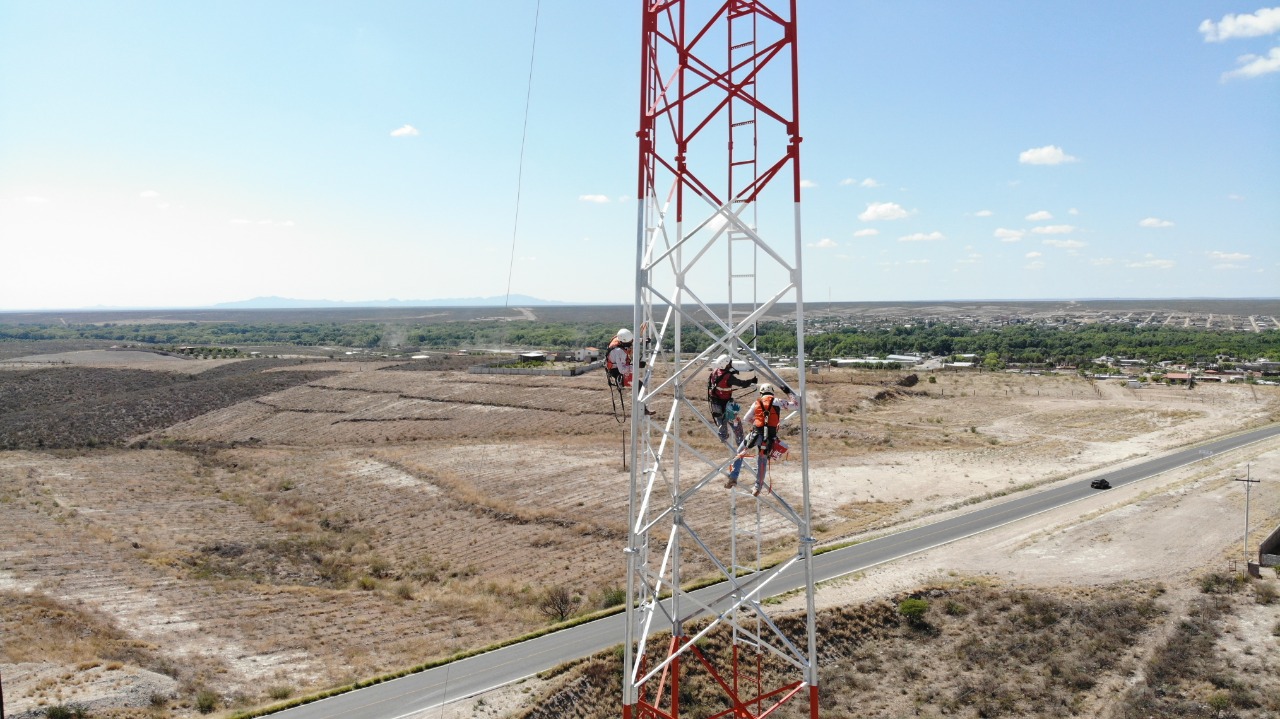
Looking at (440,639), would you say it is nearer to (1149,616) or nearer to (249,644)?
(249,644)

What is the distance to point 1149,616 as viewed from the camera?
21.9 meters

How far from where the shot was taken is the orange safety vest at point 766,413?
11.3 m

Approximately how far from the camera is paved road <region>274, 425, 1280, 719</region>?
1798 cm

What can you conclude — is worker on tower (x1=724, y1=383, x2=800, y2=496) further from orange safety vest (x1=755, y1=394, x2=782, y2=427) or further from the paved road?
the paved road

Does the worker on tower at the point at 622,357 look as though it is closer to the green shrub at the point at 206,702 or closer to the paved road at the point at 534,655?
the paved road at the point at 534,655

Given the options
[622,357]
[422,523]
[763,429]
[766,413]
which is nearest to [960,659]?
[763,429]

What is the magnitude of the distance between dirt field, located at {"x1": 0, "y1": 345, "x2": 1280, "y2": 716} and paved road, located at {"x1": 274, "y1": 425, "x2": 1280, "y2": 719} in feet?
4.26

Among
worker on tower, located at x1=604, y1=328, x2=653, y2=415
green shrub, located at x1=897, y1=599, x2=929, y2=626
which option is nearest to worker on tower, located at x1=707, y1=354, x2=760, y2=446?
worker on tower, located at x1=604, y1=328, x2=653, y2=415

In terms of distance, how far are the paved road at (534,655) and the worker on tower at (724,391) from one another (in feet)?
35.0

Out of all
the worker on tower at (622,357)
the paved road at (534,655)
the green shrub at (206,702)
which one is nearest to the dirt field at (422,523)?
the green shrub at (206,702)

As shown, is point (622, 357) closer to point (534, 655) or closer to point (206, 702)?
point (534, 655)

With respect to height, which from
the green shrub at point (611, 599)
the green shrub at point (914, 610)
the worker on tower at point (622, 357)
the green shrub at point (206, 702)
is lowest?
the green shrub at point (206, 702)

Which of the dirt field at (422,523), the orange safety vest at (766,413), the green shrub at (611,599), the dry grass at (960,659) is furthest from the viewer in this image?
the green shrub at (611,599)

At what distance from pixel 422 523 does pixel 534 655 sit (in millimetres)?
17115
